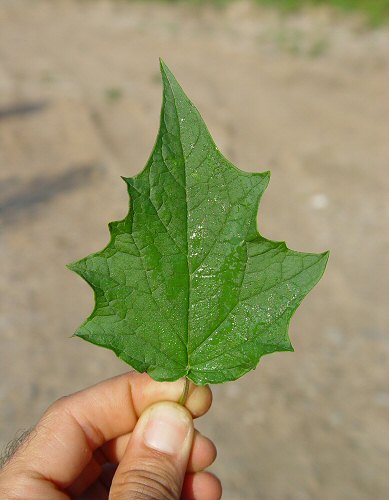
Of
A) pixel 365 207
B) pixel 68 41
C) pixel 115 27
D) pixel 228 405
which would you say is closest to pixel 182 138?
pixel 228 405

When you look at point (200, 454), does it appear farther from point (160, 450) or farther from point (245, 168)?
point (245, 168)

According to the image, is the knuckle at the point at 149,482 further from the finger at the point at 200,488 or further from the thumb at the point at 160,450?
the finger at the point at 200,488

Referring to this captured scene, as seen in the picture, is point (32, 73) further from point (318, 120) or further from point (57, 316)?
point (57, 316)

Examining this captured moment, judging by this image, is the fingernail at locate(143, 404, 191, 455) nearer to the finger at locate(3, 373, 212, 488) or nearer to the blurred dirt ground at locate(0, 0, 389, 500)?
the finger at locate(3, 373, 212, 488)

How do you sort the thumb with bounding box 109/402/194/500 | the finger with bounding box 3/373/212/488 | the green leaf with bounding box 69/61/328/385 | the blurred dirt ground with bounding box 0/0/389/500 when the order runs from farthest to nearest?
the blurred dirt ground with bounding box 0/0/389/500, the finger with bounding box 3/373/212/488, the thumb with bounding box 109/402/194/500, the green leaf with bounding box 69/61/328/385

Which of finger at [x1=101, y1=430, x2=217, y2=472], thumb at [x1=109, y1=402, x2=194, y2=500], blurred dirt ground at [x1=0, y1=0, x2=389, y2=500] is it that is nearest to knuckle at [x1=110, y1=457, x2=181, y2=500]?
thumb at [x1=109, y1=402, x2=194, y2=500]
